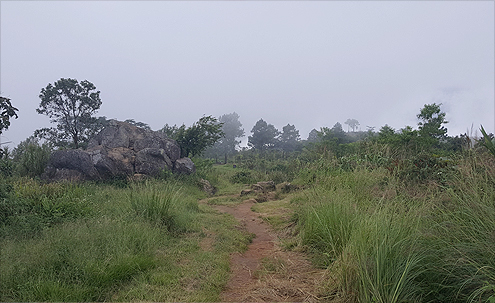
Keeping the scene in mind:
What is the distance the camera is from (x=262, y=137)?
2105 inches

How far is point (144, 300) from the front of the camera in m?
3.13

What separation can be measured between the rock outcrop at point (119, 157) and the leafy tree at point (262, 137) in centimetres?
3761

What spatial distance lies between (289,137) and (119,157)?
46956 mm

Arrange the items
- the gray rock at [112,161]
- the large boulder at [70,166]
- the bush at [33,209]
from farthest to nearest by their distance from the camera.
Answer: the gray rock at [112,161], the large boulder at [70,166], the bush at [33,209]

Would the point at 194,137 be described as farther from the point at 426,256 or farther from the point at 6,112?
the point at 426,256

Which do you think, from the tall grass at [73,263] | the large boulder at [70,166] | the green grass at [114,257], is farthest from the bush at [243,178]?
the tall grass at [73,263]

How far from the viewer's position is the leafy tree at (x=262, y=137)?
5353cm

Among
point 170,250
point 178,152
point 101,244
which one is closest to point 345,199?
point 170,250

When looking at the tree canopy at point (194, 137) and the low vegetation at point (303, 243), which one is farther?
the tree canopy at point (194, 137)

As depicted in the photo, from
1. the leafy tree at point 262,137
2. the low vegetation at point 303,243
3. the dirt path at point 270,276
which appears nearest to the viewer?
the low vegetation at point 303,243

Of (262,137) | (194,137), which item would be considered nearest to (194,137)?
(194,137)

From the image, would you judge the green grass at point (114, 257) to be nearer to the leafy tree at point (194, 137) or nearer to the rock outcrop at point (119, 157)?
the rock outcrop at point (119, 157)

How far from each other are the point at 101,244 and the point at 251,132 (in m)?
51.6

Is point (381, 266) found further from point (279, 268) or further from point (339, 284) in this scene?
point (279, 268)
